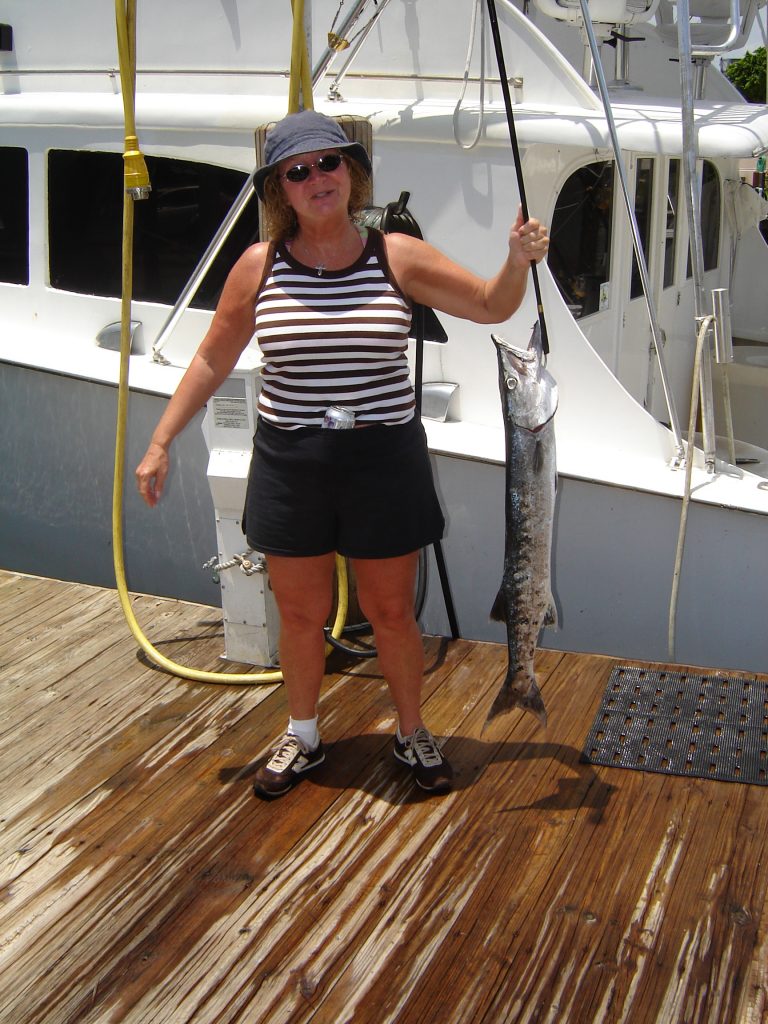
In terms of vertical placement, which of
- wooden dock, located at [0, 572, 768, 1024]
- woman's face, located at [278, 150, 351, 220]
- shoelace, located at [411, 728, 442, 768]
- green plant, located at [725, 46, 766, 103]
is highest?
green plant, located at [725, 46, 766, 103]

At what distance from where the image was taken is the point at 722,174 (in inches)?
246

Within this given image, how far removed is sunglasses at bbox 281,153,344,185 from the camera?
2.79 m

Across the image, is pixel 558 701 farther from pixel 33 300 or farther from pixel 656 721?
pixel 33 300

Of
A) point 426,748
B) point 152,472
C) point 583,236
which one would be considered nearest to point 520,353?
point 152,472

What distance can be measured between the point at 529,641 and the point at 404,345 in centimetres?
92

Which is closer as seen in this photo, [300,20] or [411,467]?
[411,467]

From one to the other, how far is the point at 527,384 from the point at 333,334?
0.53 metres

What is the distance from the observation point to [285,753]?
133 inches

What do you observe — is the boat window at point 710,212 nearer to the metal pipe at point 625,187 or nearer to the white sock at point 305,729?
the metal pipe at point 625,187

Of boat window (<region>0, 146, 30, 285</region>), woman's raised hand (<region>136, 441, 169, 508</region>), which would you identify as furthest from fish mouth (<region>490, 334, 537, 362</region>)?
boat window (<region>0, 146, 30, 285</region>)

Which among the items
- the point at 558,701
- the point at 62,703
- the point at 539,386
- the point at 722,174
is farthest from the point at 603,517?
the point at 722,174

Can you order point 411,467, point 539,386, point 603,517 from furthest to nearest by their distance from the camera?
point 603,517 → point 411,467 → point 539,386

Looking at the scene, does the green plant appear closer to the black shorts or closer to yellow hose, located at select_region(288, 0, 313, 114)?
yellow hose, located at select_region(288, 0, 313, 114)

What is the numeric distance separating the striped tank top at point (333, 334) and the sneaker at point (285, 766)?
3.47ft
